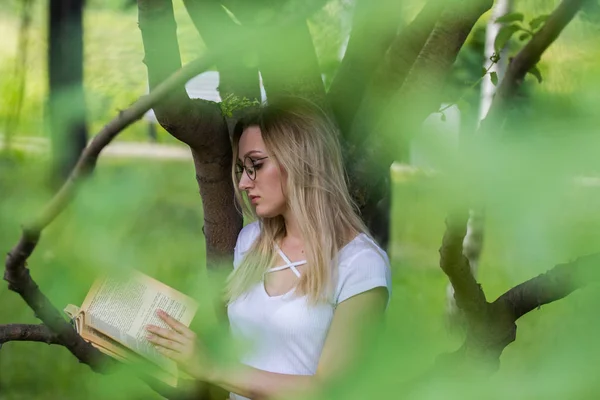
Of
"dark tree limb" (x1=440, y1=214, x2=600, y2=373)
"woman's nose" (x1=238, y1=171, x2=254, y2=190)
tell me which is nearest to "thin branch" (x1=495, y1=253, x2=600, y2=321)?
"dark tree limb" (x1=440, y1=214, x2=600, y2=373)

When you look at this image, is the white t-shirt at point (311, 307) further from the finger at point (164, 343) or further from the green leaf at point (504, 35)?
the green leaf at point (504, 35)

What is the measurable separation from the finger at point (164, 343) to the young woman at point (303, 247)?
192 mm

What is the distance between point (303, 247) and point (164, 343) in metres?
0.47

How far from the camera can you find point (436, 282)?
11.9 feet

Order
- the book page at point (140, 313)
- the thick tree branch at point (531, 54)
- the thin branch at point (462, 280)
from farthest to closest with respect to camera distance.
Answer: the thin branch at point (462, 280) → the book page at point (140, 313) → the thick tree branch at point (531, 54)

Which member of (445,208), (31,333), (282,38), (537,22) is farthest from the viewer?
(31,333)

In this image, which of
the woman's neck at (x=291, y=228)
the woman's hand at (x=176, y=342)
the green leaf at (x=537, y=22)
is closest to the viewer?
the woman's hand at (x=176, y=342)

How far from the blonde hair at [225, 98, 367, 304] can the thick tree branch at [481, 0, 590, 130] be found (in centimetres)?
50

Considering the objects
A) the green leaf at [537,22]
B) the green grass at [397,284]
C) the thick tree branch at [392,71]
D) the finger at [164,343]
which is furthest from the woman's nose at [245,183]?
the green leaf at [537,22]

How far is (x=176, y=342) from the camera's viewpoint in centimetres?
149

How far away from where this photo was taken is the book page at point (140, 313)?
5.08 ft

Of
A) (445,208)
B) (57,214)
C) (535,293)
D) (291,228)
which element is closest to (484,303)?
(535,293)

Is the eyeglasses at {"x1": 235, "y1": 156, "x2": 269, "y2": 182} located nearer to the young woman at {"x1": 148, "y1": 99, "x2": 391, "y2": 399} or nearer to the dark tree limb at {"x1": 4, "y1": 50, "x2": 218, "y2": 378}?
the young woman at {"x1": 148, "y1": 99, "x2": 391, "y2": 399}

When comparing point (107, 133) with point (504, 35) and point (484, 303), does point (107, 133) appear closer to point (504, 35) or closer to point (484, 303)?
point (504, 35)
